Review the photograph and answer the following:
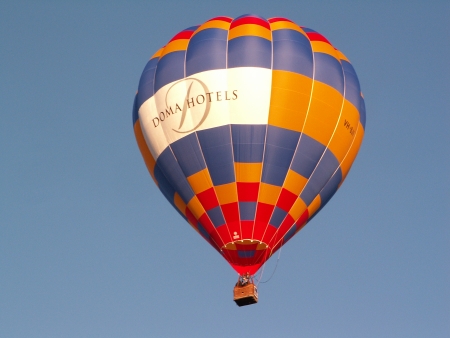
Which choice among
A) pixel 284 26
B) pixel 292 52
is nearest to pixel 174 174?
pixel 292 52

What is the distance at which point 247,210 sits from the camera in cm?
2280

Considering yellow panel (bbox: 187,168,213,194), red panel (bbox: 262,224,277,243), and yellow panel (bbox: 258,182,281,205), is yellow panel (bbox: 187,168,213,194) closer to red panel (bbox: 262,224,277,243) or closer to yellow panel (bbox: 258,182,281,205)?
yellow panel (bbox: 258,182,281,205)

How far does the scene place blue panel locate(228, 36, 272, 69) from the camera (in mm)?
23406

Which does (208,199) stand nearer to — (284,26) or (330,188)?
(330,188)

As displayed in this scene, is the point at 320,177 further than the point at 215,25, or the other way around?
the point at 215,25

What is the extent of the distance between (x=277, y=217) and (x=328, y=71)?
3302 mm

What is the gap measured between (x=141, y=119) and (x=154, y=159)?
0.92 m

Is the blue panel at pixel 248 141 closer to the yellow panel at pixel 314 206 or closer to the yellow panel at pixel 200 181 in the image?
the yellow panel at pixel 200 181

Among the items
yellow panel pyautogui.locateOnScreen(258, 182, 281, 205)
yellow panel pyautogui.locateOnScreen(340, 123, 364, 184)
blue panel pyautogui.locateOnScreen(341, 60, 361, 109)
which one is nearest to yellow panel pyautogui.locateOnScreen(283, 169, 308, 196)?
yellow panel pyautogui.locateOnScreen(258, 182, 281, 205)

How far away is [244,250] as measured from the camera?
74.6 ft

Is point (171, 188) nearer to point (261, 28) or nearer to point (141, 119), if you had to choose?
point (141, 119)

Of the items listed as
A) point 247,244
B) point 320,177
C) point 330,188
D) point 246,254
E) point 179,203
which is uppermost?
point 320,177

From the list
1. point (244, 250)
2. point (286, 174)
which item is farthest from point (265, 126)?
point (244, 250)

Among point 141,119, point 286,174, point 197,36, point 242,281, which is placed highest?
point 197,36
